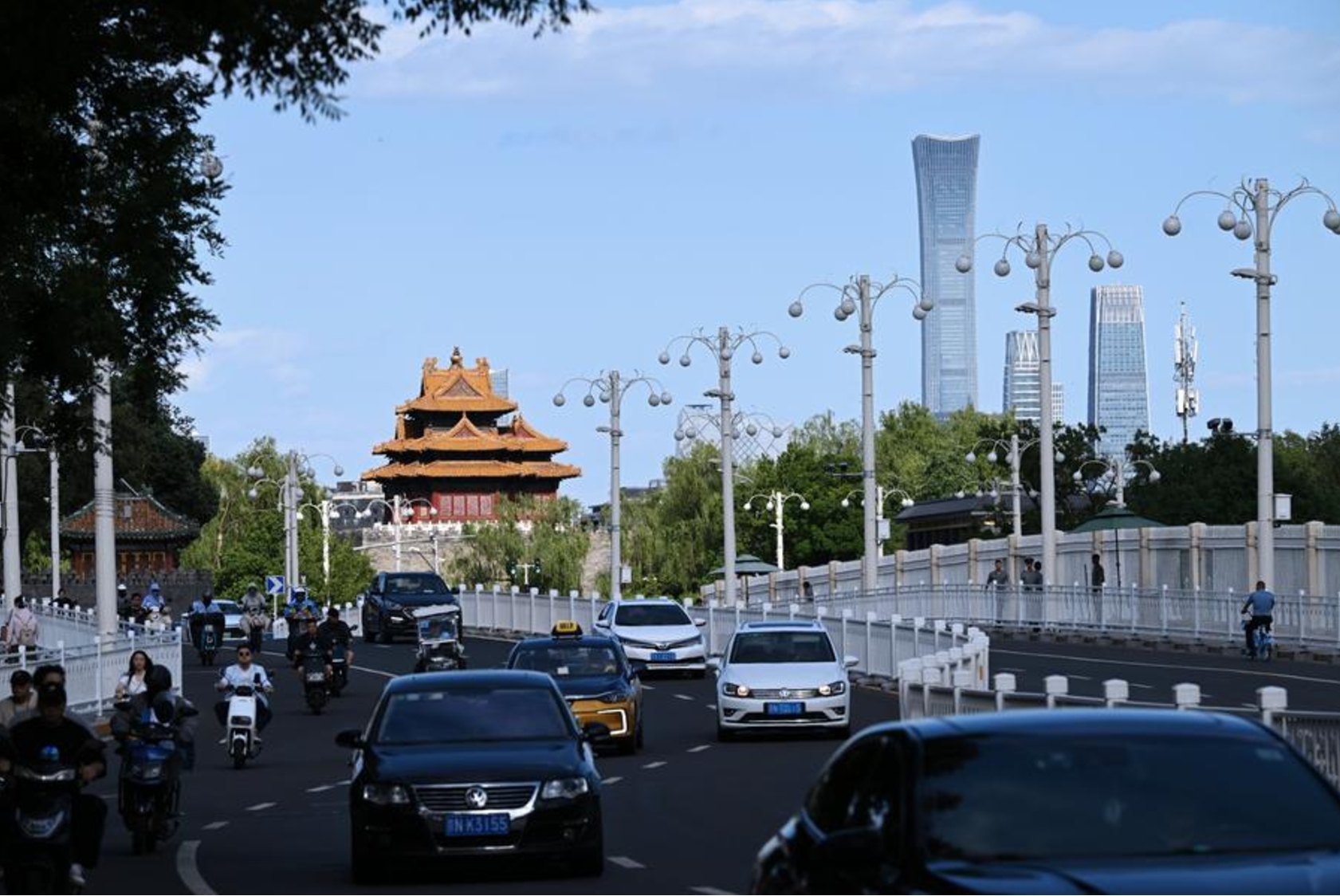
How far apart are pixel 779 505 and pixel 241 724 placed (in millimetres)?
92990

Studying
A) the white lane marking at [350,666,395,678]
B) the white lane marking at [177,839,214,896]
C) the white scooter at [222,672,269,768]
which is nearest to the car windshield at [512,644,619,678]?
the white scooter at [222,672,269,768]

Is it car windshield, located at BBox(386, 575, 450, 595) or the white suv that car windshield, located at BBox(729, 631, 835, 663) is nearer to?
the white suv

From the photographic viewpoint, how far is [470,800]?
17.6 metres

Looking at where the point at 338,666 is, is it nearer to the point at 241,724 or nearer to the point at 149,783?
the point at 241,724

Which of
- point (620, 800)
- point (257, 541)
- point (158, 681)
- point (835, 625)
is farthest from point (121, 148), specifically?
point (257, 541)

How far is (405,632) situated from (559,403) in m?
10.2

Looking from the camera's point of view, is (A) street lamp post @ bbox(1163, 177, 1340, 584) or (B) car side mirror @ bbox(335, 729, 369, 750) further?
(A) street lamp post @ bbox(1163, 177, 1340, 584)

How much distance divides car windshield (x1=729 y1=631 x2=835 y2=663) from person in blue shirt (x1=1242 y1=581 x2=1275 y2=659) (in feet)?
49.2

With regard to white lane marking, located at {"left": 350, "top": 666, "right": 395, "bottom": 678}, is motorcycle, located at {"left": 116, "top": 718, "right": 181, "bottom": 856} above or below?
above

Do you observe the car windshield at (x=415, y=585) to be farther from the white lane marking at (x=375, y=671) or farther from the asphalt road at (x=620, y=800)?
the asphalt road at (x=620, y=800)

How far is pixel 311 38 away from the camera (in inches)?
595

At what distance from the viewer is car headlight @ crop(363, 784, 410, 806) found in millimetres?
17609

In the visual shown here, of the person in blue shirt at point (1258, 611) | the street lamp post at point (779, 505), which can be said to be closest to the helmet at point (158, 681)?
the person in blue shirt at point (1258, 611)

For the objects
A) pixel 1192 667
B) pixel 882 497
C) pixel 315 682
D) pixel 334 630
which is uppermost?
pixel 882 497
